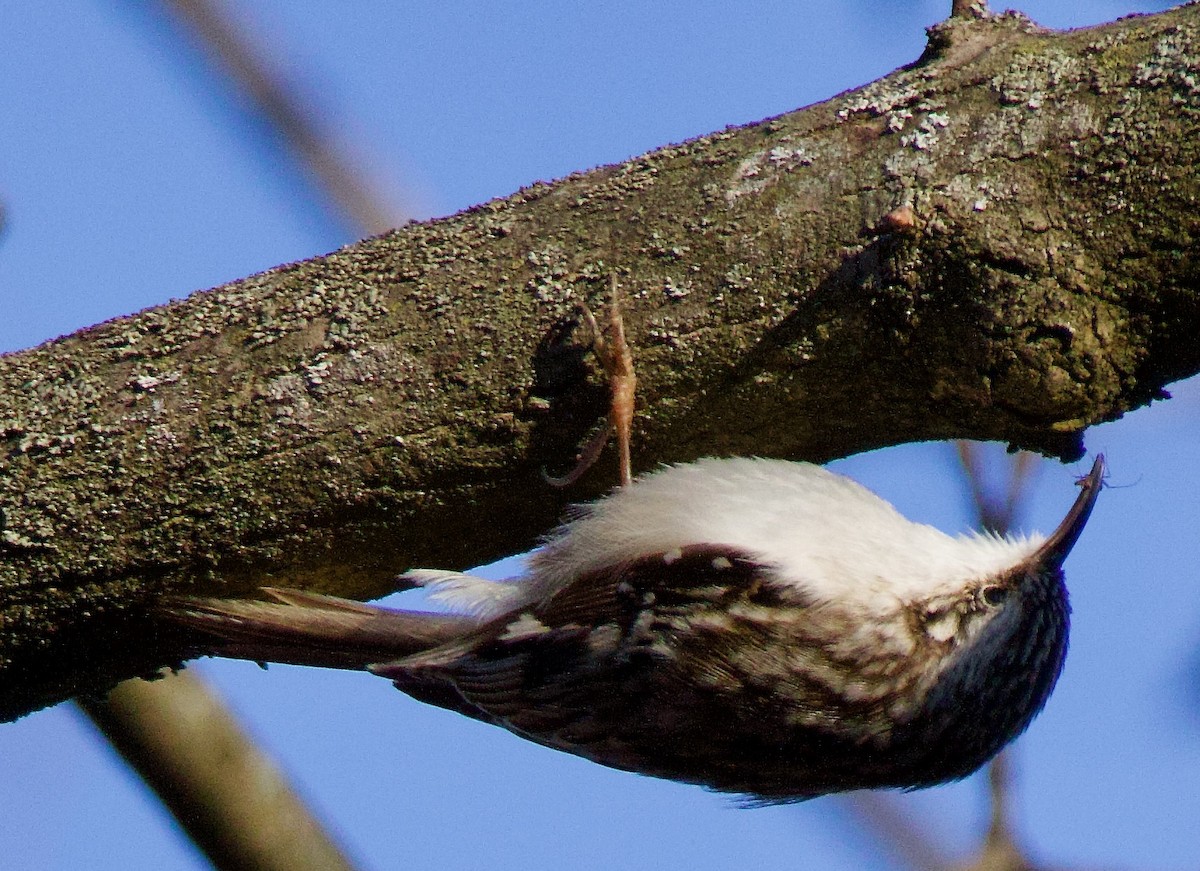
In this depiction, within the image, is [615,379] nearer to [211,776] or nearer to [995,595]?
[995,595]

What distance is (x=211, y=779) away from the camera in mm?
2361

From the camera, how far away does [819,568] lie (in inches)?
89.3

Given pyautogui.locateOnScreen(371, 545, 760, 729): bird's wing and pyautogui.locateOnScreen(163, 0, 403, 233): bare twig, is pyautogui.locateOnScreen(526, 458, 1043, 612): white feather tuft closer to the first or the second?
pyautogui.locateOnScreen(371, 545, 760, 729): bird's wing

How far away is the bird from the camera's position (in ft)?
7.27

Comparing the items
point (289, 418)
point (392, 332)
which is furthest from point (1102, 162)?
point (289, 418)

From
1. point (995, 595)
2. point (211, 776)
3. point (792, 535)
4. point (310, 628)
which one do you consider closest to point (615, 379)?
point (792, 535)

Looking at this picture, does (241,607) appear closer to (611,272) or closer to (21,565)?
(21,565)

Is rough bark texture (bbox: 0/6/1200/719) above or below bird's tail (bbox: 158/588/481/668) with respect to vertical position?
above

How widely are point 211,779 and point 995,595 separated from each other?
60.8 inches

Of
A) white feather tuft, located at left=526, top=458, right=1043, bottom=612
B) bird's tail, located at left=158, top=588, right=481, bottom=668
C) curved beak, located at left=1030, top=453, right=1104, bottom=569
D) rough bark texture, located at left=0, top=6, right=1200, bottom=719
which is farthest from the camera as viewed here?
curved beak, located at left=1030, top=453, right=1104, bottom=569

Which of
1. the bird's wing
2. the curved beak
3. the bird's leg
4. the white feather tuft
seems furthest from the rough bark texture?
the curved beak

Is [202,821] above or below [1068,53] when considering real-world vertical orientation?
below

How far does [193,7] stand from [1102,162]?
7.27 feet

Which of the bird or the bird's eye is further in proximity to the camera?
the bird's eye
